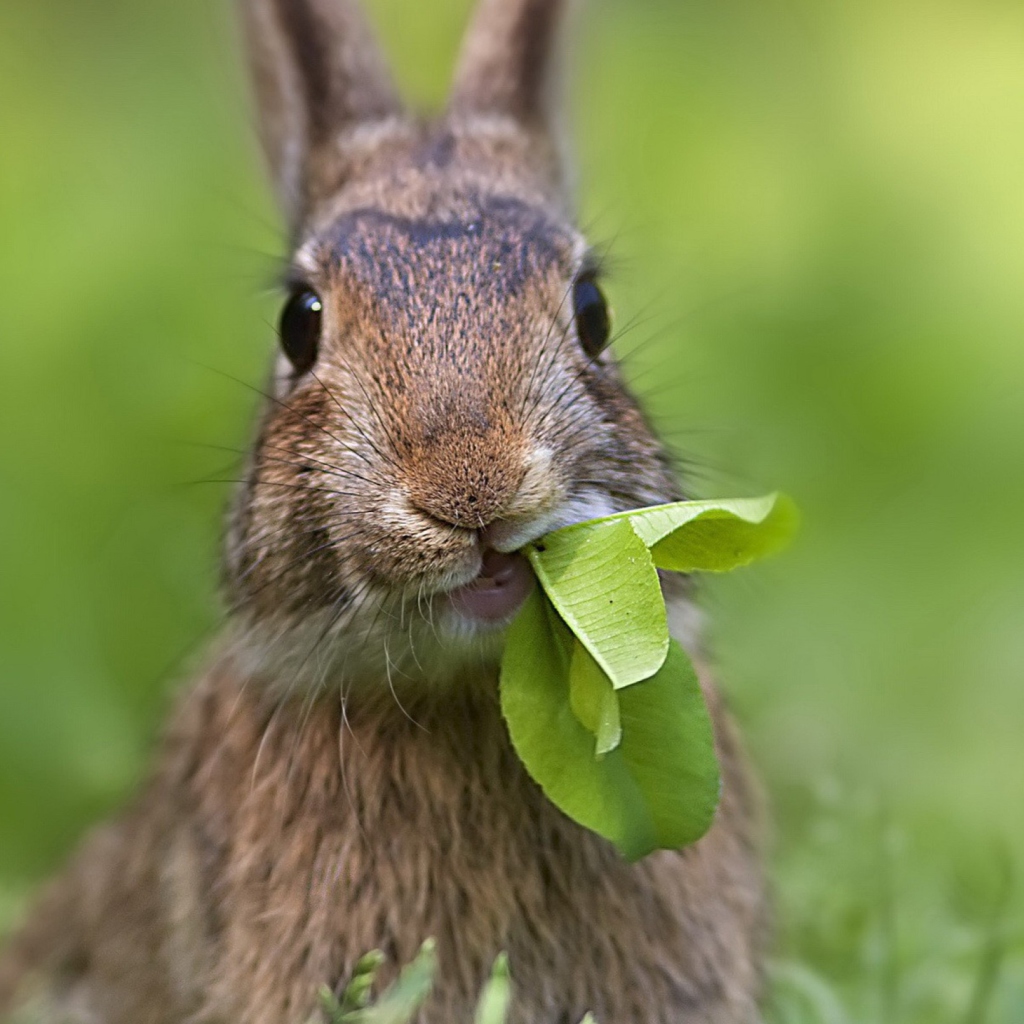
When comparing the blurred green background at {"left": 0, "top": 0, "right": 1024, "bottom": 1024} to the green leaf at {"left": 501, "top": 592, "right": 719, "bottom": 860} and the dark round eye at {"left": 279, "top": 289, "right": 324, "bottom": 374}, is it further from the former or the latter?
the green leaf at {"left": 501, "top": 592, "right": 719, "bottom": 860}

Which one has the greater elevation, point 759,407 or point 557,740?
point 759,407

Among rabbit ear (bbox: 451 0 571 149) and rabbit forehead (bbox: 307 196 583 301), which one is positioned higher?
rabbit ear (bbox: 451 0 571 149)

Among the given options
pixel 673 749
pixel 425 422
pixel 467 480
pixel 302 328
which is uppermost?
pixel 302 328

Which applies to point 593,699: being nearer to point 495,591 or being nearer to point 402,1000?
point 495,591

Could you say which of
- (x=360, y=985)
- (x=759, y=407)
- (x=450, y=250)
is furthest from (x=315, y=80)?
(x=759, y=407)

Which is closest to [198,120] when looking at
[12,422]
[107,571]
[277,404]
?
[12,422]

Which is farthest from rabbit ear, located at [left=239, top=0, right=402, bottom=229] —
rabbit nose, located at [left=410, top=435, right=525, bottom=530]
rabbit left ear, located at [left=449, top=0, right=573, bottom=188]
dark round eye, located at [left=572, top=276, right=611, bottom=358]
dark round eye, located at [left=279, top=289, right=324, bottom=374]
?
rabbit nose, located at [left=410, top=435, right=525, bottom=530]

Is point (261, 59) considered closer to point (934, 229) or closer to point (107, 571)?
point (107, 571)
